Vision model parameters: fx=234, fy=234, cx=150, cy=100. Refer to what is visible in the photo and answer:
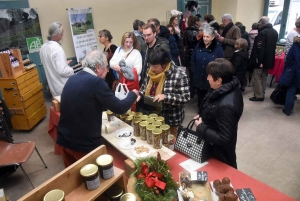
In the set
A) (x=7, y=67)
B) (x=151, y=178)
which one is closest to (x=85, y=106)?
(x=151, y=178)

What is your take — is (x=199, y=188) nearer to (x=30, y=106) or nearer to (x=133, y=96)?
(x=133, y=96)

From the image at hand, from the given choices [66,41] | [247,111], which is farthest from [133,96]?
[66,41]

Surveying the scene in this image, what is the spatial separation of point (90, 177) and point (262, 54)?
13.5 feet

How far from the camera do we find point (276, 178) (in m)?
2.57

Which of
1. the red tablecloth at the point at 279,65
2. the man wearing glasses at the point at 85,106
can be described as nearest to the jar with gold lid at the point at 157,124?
the man wearing glasses at the point at 85,106

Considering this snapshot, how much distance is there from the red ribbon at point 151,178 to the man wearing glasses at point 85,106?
58 cm

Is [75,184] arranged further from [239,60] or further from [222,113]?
[239,60]

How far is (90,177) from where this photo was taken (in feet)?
3.66

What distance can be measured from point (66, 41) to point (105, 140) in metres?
3.58

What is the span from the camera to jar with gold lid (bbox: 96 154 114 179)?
1.18 m

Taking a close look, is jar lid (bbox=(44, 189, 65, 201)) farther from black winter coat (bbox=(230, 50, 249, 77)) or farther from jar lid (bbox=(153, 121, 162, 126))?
black winter coat (bbox=(230, 50, 249, 77))

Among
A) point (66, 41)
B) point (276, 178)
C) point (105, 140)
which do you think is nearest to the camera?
point (105, 140)

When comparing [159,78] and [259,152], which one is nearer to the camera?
[159,78]

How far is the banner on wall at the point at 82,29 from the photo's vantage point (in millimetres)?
4793
